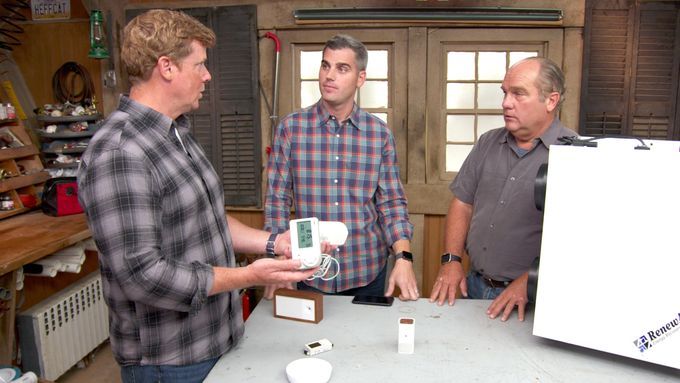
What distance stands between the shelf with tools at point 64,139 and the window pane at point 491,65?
2.22 meters

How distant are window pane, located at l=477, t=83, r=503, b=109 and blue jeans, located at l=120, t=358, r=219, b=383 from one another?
237 centimetres

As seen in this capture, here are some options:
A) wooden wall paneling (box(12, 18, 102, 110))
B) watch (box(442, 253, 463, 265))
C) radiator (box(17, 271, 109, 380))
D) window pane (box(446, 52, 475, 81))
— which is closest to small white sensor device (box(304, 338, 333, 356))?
watch (box(442, 253, 463, 265))

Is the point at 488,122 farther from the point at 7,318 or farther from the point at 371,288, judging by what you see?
the point at 7,318

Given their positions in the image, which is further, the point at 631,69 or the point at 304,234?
the point at 631,69

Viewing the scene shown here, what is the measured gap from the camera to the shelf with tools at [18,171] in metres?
2.78

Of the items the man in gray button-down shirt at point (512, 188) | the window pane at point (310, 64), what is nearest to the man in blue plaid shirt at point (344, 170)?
the man in gray button-down shirt at point (512, 188)

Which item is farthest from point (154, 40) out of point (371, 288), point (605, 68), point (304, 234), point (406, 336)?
point (605, 68)

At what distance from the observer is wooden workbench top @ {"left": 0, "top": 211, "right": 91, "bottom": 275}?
7.14 feet

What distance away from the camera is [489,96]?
3156 mm

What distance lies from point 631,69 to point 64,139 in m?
3.18

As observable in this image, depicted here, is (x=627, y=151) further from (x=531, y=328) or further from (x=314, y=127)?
(x=314, y=127)

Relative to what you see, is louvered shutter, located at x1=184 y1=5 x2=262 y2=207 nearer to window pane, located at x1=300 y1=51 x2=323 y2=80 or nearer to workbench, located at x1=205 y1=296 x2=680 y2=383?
window pane, located at x1=300 y1=51 x2=323 y2=80

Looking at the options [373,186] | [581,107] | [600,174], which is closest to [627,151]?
[600,174]

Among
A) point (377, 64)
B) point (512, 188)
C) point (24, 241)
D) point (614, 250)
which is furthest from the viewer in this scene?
point (377, 64)
